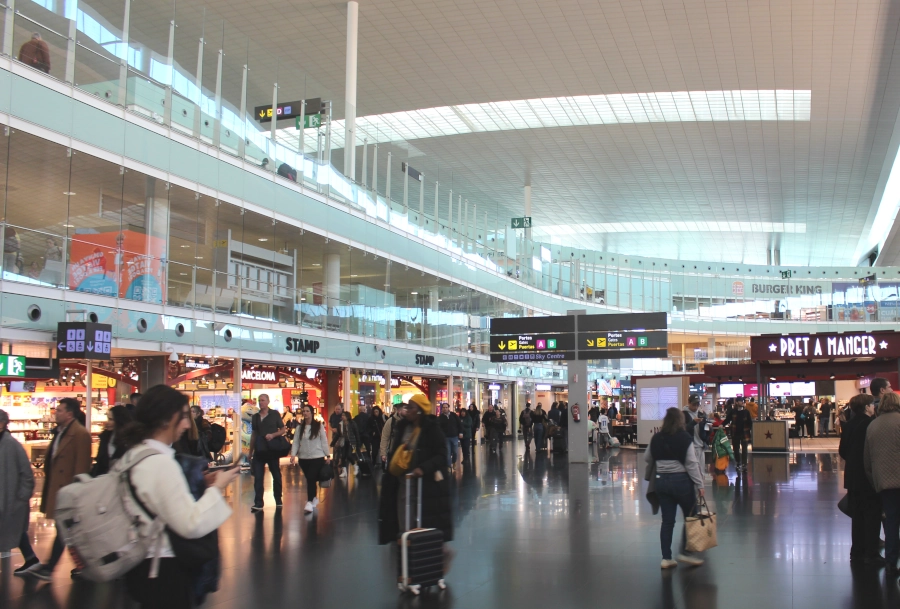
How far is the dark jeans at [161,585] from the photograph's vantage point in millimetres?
3416

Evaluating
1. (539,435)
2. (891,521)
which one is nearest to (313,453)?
(891,521)

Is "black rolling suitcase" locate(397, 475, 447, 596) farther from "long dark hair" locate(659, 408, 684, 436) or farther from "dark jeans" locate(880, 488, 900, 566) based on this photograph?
"dark jeans" locate(880, 488, 900, 566)

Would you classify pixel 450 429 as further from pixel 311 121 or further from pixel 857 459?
pixel 857 459

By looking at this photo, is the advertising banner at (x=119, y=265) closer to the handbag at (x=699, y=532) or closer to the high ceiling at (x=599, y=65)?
the high ceiling at (x=599, y=65)

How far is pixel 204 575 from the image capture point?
3721 millimetres

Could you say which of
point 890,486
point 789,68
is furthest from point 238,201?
point 789,68

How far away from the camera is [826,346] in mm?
22531

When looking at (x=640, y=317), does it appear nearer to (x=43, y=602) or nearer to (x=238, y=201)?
(x=238, y=201)

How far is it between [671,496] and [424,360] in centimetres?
2310

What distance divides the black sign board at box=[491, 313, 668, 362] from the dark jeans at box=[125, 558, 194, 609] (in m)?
19.4

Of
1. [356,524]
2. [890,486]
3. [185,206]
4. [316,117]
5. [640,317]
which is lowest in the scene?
[356,524]

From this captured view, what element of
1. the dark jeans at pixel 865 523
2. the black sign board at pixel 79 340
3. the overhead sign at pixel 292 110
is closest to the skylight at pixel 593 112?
the overhead sign at pixel 292 110

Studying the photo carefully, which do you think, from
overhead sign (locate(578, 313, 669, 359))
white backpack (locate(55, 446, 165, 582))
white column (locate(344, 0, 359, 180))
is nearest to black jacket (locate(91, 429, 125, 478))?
white backpack (locate(55, 446, 165, 582))

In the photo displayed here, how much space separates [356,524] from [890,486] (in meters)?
6.43
